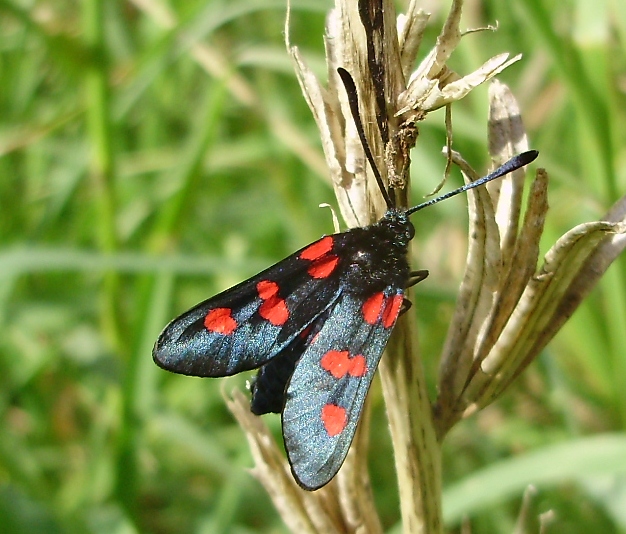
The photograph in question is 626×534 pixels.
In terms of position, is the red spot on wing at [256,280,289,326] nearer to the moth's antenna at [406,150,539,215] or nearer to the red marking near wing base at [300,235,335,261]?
the red marking near wing base at [300,235,335,261]

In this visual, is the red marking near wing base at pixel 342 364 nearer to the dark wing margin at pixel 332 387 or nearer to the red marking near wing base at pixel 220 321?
the dark wing margin at pixel 332 387

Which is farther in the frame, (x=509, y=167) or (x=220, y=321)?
(x=220, y=321)

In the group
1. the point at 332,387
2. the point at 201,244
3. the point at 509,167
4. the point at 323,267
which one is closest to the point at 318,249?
the point at 323,267

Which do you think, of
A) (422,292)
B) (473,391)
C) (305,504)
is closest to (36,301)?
(422,292)

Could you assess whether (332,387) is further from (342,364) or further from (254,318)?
(254,318)

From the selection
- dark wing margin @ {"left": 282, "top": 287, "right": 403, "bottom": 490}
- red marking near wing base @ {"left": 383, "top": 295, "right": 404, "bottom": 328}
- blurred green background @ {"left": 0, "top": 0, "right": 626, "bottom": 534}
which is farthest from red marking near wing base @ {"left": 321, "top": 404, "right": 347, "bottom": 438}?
blurred green background @ {"left": 0, "top": 0, "right": 626, "bottom": 534}

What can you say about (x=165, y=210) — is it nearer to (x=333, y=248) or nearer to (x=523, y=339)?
(x=333, y=248)

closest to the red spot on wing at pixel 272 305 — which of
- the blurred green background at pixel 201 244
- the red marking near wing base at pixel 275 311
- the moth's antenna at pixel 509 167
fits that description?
the red marking near wing base at pixel 275 311
